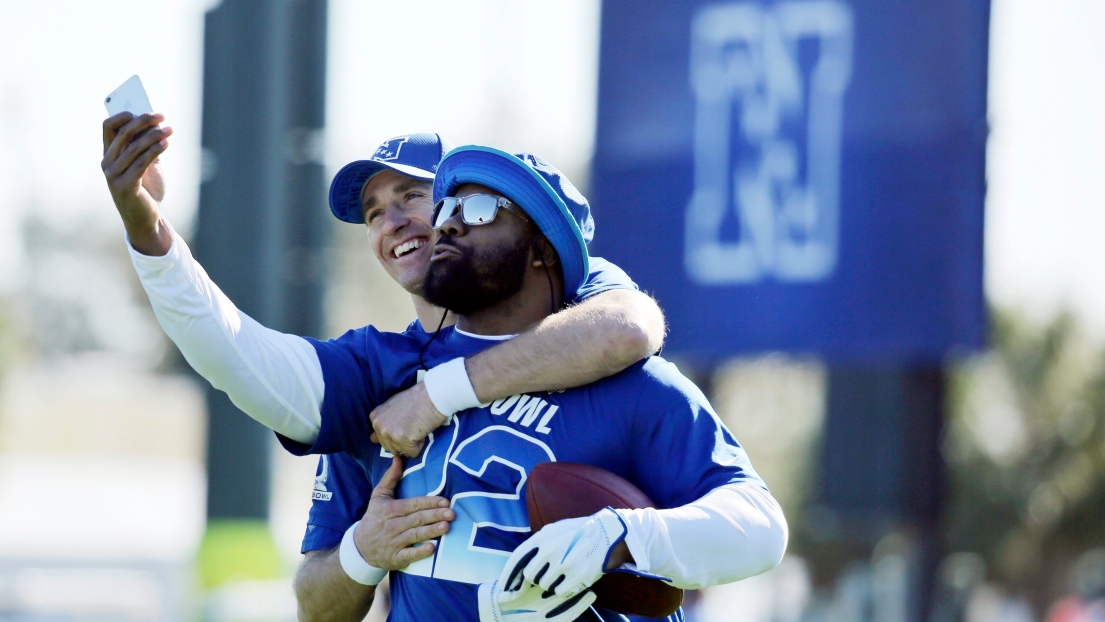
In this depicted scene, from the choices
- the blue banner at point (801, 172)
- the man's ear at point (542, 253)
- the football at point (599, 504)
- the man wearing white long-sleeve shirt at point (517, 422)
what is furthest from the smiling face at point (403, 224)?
the blue banner at point (801, 172)

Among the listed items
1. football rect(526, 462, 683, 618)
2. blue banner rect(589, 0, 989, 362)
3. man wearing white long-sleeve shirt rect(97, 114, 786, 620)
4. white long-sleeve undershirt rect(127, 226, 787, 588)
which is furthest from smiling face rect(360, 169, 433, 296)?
blue banner rect(589, 0, 989, 362)

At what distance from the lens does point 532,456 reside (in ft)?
8.25

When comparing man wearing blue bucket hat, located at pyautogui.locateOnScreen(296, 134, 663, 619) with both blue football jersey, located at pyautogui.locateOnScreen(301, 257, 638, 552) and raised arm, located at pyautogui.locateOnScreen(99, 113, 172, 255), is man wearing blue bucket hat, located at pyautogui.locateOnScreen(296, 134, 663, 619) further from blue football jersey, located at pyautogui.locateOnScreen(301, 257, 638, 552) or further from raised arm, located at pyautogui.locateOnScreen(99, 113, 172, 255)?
raised arm, located at pyautogui.locateOnScreen(99, 113, 172, 255)

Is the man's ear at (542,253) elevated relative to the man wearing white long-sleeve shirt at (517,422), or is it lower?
elevated

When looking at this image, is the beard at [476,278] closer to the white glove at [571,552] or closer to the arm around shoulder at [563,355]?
the arm around shoulder at [563,355]

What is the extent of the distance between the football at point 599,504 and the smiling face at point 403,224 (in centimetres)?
88

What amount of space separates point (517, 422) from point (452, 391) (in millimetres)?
133

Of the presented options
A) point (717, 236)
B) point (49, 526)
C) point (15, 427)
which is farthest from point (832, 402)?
point (15, 427)

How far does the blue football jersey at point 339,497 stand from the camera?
2.93 m

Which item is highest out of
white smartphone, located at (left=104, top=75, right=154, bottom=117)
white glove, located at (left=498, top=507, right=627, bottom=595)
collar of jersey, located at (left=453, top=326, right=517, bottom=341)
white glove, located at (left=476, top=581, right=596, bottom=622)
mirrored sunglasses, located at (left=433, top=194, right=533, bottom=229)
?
white smartphone, located at (left=104, top=75, right=154, bottom=117)

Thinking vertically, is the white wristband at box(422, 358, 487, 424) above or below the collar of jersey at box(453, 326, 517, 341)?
below

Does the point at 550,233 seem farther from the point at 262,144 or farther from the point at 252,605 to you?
the point at 252,605

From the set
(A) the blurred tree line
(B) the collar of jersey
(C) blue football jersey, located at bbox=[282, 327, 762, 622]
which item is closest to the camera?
(C) blue football jersey, located at bbox=[282, 327, 762, 622]

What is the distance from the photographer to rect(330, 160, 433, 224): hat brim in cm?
313
